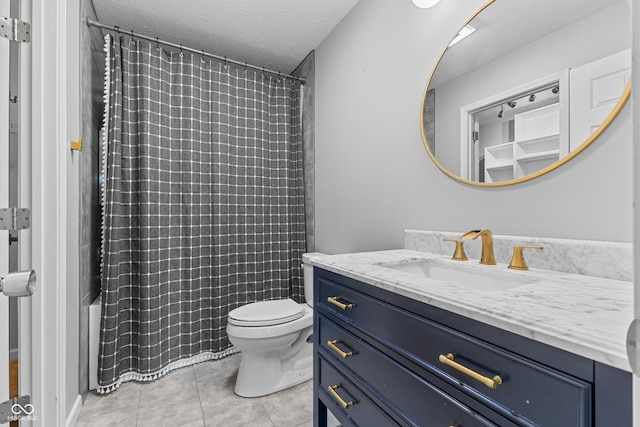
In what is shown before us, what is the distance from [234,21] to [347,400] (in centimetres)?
232

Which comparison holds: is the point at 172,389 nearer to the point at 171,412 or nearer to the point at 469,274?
the point at 171,412

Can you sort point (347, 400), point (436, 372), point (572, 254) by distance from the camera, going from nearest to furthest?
point (436, 372)
point (572, 254)
point (347, 400)

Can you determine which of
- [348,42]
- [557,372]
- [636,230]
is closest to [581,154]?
[557,372]

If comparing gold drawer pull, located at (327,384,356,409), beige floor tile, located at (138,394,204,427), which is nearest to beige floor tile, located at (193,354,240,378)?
beige floor tile, located at (138,394,204,427)

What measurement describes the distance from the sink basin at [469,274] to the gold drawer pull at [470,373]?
17.1 inches

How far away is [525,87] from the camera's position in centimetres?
109

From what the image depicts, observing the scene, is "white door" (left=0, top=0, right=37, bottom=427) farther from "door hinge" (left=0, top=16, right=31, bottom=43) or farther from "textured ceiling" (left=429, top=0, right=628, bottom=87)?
"textured ceiling" (left=429, top=0, right=628, bottom=87)

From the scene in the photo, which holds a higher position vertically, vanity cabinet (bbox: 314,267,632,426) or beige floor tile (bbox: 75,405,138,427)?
vanity cabinet (bbox: 314,267,632,426)

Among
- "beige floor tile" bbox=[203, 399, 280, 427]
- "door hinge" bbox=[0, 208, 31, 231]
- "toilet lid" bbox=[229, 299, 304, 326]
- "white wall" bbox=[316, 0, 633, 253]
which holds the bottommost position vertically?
"beige floor tile" bbox=[203, 399, 280, 427]

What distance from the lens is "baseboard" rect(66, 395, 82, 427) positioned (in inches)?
56.2

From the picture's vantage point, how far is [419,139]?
1.48 metres

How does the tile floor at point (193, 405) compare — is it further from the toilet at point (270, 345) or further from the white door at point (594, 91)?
the white door at point (594, 91)

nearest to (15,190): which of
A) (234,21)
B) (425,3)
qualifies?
(234,21)

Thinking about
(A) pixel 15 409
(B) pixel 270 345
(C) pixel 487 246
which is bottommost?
(B) pixel 270 345
